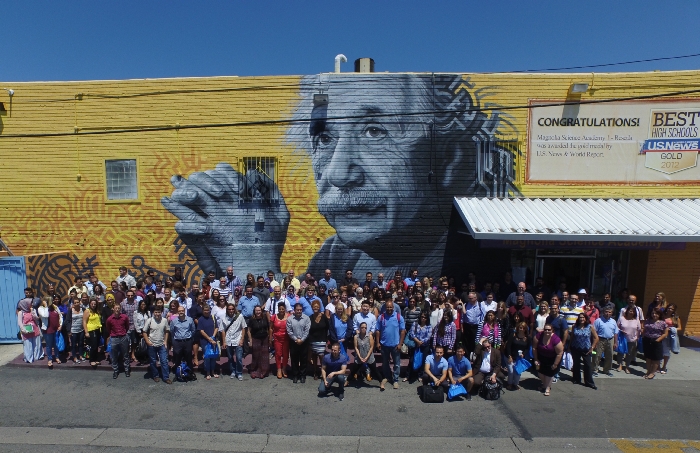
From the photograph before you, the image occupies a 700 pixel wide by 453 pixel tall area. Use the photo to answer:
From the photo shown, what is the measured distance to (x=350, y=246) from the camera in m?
11.4

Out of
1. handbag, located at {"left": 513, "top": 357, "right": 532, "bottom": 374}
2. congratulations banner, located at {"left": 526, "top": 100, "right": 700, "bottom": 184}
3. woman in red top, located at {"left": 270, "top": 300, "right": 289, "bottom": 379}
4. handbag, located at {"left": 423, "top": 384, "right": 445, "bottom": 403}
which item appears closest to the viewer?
handbag, located at {"left": 423, "top": 384, "right": 445, "bottom": 403}

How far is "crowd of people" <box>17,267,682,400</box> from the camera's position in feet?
24.5

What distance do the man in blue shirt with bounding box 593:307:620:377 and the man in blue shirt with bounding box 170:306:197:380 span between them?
8.33 m

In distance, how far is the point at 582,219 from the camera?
9734 mm

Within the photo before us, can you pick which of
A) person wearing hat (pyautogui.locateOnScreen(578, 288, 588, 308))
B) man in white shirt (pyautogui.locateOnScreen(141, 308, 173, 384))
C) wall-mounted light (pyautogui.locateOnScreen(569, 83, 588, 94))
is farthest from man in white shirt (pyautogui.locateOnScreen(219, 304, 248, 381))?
wall-mounted light (pyautogui.locateOnScreen(569, 83, 588, 94))

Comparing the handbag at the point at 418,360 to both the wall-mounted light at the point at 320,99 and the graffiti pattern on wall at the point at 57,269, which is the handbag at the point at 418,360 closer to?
the wall-mounted light at the point at 320,99

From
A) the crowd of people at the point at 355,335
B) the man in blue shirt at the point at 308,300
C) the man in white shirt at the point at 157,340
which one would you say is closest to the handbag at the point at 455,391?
the crowd of people at the point at 355,335

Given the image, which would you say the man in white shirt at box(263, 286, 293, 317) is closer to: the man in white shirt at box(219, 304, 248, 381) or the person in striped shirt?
the man in white shirt at box(219, 304, 248, 381)

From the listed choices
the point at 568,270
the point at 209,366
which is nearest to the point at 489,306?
the point at 568,270

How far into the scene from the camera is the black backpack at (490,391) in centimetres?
711

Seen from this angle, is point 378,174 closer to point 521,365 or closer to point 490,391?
point 521,365

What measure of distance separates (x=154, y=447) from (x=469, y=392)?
17.2 feet

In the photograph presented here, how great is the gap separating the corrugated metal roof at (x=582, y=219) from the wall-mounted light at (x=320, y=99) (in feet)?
15.1

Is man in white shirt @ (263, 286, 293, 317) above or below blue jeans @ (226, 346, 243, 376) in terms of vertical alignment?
above
